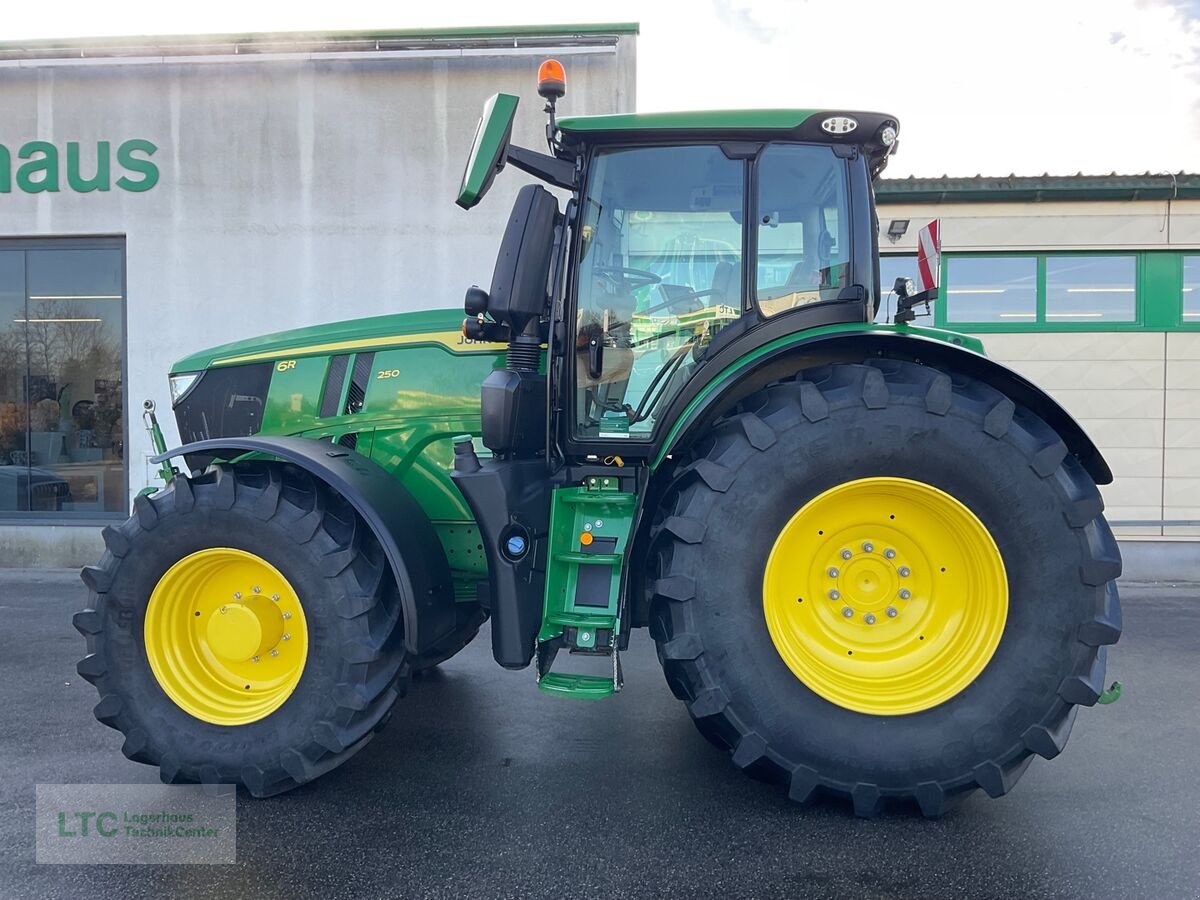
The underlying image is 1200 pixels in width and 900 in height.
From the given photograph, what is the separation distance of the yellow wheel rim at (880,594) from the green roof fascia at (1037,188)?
5963 mm

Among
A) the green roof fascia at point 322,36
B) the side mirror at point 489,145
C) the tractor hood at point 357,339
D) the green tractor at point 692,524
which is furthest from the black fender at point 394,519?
the green roof fascia at point 322,36

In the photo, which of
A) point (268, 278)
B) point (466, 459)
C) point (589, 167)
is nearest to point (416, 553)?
point (466, 459)

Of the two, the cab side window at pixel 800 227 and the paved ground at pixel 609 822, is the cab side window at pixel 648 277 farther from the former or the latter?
the paved ground at pixel 609 822

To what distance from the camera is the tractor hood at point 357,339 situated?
3.52 meters

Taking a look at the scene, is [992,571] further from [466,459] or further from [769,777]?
[466,459]

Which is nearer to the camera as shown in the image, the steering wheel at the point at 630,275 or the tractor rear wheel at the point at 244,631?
the tractor rear wheel at the point at 244,631

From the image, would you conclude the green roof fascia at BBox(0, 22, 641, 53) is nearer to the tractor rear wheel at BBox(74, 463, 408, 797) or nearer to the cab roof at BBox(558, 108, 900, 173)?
the cab roof at BBox(558, 108, 900, 173)

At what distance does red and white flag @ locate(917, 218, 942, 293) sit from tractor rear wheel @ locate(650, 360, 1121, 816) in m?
3.01

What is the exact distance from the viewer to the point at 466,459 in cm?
306

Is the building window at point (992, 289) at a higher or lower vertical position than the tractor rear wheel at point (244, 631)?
higher

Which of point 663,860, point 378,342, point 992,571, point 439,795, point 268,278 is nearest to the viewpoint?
point 663,860

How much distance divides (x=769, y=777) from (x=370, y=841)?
1316mm

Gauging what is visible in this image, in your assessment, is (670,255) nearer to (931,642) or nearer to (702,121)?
(702,121)

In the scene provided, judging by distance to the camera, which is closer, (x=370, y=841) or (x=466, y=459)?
(x=370, y=841)
